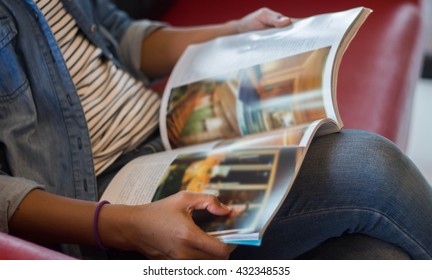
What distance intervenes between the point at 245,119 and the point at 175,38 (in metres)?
0.24

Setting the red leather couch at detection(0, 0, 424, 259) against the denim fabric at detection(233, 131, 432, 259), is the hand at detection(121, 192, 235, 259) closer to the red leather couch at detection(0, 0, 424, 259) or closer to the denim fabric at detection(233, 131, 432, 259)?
the denim fabric at detection(233, 131, 432, 259)

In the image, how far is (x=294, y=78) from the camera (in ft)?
2.81

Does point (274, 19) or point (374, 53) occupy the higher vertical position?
point (274, 19)

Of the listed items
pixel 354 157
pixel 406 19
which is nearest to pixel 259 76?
pixel 354 157

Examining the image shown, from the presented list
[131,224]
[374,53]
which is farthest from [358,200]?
[374,53]

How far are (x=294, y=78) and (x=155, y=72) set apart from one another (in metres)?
0.31

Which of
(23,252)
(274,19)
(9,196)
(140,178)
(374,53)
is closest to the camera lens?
(23,252)

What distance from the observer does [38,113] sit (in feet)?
2.69

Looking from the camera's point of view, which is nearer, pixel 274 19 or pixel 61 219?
pixel 61 219

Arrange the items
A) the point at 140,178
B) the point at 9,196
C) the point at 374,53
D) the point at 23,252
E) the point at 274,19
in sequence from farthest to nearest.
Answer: the point at 374,53 < the point at 274,19 < the point at 140,178 < the point at 9,196 < the point at 23,252

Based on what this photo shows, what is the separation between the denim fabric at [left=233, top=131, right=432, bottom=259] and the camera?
74cm

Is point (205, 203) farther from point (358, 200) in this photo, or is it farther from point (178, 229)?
point (358, 200)
